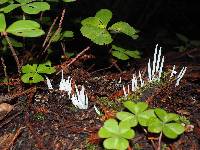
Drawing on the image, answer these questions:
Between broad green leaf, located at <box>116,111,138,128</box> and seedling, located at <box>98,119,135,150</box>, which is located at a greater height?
broad green leaf, located at <box>116,111,138,128</box>

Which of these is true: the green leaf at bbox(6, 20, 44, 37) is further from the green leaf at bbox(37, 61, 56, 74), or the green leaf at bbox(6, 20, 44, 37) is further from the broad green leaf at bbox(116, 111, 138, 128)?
the broad green leaf at bbox(116, 111, 138, 128)

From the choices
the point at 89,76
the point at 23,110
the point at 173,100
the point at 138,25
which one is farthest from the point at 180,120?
the point at 138,25

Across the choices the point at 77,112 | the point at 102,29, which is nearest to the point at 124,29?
the point at 102,29

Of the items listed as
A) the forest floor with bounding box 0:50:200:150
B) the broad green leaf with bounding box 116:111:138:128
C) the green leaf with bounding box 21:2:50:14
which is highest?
the green leaf with bounding box 21:2:50:14

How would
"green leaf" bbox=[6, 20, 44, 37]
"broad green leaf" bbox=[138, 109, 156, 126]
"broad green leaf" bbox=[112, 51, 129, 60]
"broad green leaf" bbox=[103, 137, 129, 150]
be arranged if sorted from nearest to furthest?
"broad green leaf" bbox=[103, 137, 129, 150]
"broad green leaf" bbox=[138, 109, 156, 126]
"green leaf" bbox=[6, 20, 44, 37]
"broad green leaf" bbox=[112, 51, 129, 60]

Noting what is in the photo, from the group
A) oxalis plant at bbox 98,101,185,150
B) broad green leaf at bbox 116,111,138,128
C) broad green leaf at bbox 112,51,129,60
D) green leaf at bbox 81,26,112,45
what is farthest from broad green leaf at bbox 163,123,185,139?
broad green leaf at bbox 112,51,129,60

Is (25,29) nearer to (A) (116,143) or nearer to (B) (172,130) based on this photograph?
(A) (116,143)
